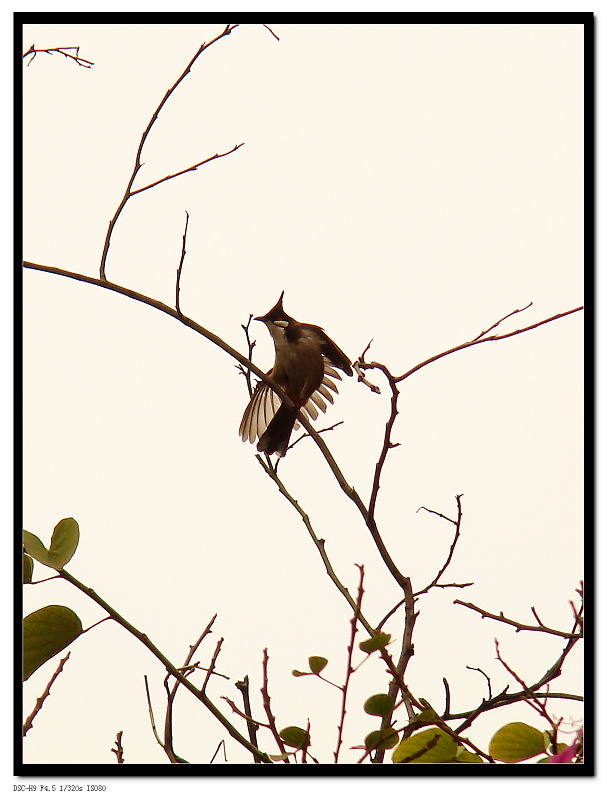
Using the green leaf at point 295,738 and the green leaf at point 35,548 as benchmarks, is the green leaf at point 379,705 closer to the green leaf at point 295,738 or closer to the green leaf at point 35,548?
the green leaf at point 295,738

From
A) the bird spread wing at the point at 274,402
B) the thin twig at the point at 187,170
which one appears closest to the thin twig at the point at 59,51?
the thin twig at the point at 187,170

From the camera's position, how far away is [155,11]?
1028 millimetres

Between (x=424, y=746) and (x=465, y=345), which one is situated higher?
(x=465, y=345)

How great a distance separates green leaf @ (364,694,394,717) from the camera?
27.2 inches

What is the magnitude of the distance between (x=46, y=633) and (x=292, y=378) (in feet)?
1.86

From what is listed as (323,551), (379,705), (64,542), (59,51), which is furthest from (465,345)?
(59,51)

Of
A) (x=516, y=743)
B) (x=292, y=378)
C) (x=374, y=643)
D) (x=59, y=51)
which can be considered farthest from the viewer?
(x=292, y=378)

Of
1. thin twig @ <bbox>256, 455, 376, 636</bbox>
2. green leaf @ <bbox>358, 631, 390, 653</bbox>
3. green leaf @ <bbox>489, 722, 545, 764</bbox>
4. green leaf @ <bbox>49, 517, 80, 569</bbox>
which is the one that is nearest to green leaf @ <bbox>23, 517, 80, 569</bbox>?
green leaf @ <bbox>49, 517, 80, 569</bbox>

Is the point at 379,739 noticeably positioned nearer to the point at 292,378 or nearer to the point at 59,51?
the point at 292,378

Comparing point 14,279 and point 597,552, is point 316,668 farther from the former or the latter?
point 14,279

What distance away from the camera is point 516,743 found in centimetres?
76

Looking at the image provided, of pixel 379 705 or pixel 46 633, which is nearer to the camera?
pixel 379 705

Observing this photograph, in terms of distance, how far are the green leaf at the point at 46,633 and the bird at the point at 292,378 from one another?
35 centimetres

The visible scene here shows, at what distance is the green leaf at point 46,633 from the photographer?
32.3 inches
